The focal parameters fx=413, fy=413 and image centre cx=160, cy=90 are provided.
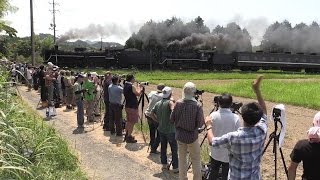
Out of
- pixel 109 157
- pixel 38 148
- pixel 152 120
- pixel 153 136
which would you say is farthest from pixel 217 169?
pixel 109 157

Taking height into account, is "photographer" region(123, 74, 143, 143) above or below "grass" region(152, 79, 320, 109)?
above

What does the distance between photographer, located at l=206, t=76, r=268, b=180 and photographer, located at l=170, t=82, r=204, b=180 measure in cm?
196

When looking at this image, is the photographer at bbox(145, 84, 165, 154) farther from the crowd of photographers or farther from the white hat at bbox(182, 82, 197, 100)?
the white hat at bbox(182, 82, 197, 100)

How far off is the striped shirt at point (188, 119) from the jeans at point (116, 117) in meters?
4.53

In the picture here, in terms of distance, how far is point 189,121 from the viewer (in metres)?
6.53

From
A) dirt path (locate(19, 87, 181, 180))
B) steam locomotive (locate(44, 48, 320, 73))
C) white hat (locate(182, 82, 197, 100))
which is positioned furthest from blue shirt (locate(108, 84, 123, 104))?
steam locomotive (locate(44, 48, 320, 73))

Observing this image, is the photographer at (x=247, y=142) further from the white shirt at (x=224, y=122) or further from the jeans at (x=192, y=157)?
the jeans at (x=192, y=157)

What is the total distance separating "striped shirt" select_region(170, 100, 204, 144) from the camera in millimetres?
6531

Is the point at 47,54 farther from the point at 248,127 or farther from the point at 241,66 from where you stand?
the point at 248,127

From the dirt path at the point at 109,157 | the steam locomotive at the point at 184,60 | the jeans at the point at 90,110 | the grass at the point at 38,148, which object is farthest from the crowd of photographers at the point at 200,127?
the steam locomotive at the point at 184,60

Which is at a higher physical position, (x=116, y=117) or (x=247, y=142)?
(x=247, y=142)

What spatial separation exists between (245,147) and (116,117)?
277 inches

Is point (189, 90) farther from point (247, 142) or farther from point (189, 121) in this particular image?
point (247, 142)

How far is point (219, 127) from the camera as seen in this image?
229 inches
